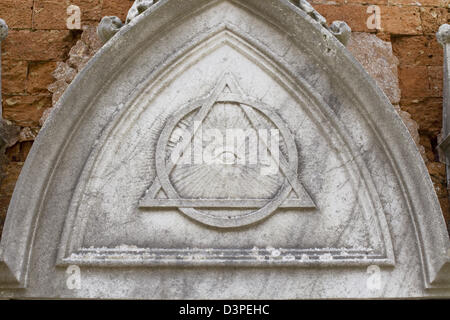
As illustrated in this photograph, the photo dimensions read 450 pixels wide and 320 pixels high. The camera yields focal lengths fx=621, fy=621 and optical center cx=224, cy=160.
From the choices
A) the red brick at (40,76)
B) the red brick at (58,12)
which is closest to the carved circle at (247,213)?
the red brick at (40,76)

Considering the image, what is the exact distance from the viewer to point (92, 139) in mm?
2990

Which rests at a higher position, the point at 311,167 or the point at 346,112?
the point at 346,112

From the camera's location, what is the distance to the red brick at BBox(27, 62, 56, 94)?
3.58 meters

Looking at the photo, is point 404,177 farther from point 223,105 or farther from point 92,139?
point 92,139

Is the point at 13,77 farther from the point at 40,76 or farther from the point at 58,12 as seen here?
the point at 58,12

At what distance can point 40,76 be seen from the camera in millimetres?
3600

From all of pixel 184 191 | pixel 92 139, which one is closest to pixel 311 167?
pixel 184 191

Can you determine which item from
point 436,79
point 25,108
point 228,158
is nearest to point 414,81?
point 436,79

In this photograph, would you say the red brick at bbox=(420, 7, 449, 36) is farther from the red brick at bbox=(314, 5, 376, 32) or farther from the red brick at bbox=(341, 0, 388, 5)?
the red brick at bbox=(314, 5, 376, 32)

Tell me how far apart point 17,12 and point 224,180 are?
1.72 m

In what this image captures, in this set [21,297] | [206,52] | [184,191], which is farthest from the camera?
[206,52]

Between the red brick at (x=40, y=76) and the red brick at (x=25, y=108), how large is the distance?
0.18ft

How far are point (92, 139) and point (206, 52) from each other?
73cm

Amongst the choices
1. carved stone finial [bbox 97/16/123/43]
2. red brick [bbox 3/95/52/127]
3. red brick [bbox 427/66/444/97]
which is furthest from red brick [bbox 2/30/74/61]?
red brick [bbox 427/66/444/97]
